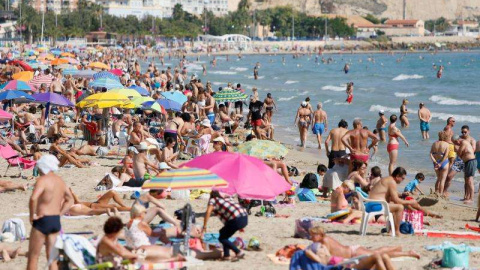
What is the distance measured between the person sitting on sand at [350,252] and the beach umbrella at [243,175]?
136 cm

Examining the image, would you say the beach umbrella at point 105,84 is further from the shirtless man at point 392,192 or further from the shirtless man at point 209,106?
the shirtless man at point 392,192

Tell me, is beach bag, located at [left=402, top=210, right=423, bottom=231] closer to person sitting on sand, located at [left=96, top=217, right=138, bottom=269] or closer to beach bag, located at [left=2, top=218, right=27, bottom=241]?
person sitting on sand, located at [left=96, top=217, right=138, bottom=269]

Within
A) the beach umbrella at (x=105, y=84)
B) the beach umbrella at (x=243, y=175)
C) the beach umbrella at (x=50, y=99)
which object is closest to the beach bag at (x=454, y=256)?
the beach umbrella at (x=243, y=175)

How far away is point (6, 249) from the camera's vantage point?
875 cm

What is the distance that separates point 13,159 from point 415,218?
6.73 metres

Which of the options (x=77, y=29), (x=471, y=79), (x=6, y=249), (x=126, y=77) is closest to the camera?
(x=6, y=249)

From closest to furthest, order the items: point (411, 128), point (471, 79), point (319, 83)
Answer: point (411, 128) < point (319, 83) < point (471, 79)

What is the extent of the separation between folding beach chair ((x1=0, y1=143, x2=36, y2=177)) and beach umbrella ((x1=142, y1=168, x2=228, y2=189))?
558 cm

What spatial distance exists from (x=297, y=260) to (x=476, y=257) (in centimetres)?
245

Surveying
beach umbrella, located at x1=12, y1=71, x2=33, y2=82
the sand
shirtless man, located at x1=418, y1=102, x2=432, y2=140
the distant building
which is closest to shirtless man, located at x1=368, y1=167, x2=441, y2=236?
the sand

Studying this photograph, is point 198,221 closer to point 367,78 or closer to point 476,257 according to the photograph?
point 476,257

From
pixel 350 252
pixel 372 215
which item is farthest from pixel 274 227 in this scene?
pixel 350 252

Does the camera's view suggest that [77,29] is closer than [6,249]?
No

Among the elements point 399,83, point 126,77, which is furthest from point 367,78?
point 126,77
